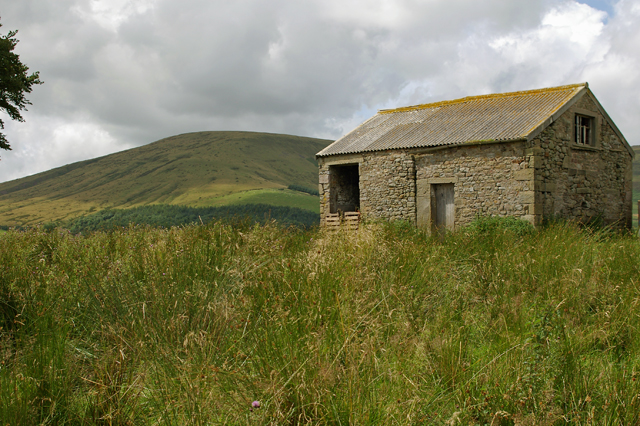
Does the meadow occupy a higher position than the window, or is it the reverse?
the window

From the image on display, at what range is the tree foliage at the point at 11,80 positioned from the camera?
1406 centimetres

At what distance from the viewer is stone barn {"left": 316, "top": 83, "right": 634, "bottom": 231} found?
12.1m

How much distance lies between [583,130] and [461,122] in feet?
13.0

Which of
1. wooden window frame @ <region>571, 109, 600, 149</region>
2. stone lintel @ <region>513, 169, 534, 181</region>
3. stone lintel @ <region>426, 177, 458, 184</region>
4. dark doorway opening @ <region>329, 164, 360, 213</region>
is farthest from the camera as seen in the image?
dark doorway opening @ <region>329, 164, 360, 213</region>

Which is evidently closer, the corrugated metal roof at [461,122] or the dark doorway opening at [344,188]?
the corrugated metal roof at [461,122]

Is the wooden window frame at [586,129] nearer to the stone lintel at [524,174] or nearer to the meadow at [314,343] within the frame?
the stone lintel at [524,174]

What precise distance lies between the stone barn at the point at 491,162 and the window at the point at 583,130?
0.03 m

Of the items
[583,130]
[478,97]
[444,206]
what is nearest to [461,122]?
[478,97]

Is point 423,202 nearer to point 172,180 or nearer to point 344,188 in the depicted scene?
point 344,188

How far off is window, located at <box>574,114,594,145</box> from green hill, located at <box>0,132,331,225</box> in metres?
47.8

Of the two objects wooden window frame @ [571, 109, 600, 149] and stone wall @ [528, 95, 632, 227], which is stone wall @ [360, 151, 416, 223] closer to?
stone wall @ [528, 95, 632, 227]

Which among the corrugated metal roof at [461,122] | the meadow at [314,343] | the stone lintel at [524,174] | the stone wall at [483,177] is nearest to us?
the meadow at [314,343]

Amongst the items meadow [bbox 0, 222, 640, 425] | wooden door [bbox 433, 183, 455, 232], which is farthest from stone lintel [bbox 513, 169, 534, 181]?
meadow [bbox 0, 222, 640, 425]

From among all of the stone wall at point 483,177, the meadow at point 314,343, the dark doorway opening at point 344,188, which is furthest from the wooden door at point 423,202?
the meadow at point 314,343
